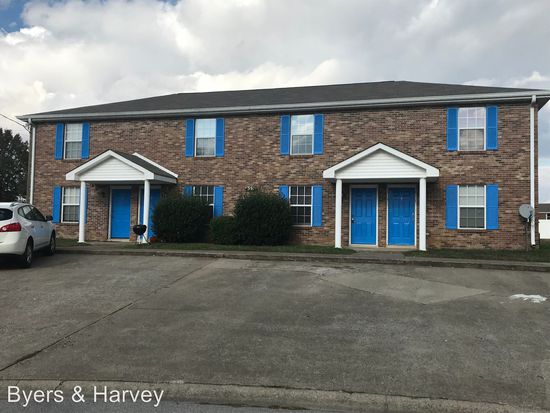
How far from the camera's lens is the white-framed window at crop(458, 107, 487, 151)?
1384 cm

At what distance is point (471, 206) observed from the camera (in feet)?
45.3

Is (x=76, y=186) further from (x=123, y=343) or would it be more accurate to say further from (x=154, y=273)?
(x=123, y=343)

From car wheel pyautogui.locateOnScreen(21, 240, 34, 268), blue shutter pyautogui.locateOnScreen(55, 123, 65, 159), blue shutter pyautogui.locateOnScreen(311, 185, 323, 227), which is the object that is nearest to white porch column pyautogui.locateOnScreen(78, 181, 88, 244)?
blue shutter pyautogui.locateOnScreen(55, 123, 65, 159)

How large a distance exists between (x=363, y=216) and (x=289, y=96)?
229 inches

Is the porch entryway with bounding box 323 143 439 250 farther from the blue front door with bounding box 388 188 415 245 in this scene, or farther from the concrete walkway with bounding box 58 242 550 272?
the concrete walkway with bounding box 58 242 550 272

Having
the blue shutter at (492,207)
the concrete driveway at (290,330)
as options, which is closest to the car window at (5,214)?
the concrete driveway at (290,330)

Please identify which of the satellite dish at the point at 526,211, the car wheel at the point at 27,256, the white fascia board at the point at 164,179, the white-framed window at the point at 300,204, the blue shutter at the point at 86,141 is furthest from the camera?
the blue shutter at the point at 86,141

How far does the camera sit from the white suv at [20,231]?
943cm

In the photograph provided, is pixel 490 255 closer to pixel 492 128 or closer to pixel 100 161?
pixel 492 128

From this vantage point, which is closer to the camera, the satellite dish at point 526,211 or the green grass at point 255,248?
the green grass at point 255,248

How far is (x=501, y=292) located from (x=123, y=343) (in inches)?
263

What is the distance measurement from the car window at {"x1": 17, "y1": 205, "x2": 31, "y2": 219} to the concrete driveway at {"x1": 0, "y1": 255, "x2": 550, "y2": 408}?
144 centimetres

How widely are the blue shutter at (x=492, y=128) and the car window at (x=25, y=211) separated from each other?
1376cm

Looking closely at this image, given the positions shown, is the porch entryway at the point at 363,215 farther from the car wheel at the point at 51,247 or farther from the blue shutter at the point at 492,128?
the car wheel at the point at 51,247
